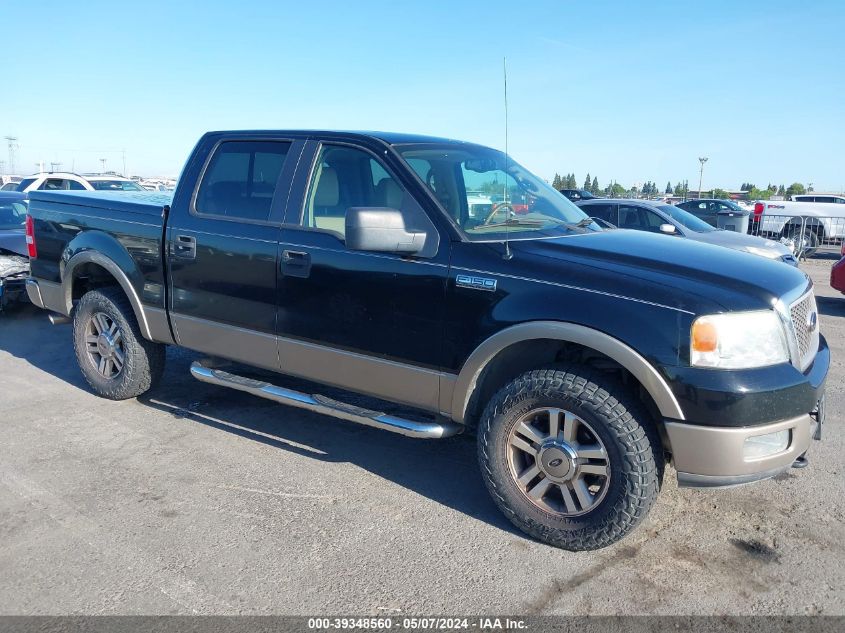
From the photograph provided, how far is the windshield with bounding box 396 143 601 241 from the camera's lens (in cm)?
384

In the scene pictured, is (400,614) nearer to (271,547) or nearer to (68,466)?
(271,547)

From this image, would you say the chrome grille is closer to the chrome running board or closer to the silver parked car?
the chrome running board

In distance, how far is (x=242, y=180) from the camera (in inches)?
180

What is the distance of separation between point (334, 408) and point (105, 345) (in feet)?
7.94

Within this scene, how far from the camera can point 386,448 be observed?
4.62 meters

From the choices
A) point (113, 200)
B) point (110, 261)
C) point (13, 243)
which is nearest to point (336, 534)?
point (110, 261)

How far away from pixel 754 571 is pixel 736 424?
77 centimetres

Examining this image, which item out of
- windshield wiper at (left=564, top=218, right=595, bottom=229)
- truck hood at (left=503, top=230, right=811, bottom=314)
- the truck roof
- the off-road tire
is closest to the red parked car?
windshield wiper at (left=564, top=218, right=595, bottom=229)

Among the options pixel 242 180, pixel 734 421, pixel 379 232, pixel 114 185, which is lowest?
pixel 734 421

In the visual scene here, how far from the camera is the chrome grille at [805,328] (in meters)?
3.25

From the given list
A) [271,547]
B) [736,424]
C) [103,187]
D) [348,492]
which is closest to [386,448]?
[348,492]

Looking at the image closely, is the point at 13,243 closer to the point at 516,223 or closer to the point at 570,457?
the point at 516,223

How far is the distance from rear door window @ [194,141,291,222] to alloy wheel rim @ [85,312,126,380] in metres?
1.38

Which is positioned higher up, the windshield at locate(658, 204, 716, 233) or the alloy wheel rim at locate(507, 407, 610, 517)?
the windshield at locate(658, 204, 716, 233)
